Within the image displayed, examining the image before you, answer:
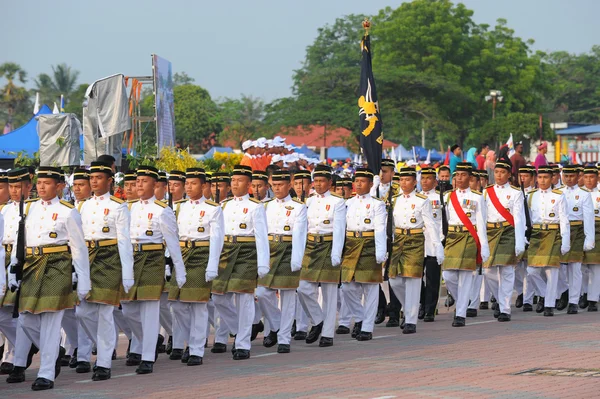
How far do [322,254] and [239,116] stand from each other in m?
73.7

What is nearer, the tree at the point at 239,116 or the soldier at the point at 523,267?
the soldier at the point at 523,267

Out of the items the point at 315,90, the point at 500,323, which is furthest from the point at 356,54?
the point at 500,323

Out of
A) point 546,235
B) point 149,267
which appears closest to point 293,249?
point 149,267

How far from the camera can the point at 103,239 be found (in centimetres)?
1166

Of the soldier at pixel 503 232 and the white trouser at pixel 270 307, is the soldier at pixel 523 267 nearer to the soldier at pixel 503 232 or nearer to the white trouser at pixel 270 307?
the soldier at pixel 503 232

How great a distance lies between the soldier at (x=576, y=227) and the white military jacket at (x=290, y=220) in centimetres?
574

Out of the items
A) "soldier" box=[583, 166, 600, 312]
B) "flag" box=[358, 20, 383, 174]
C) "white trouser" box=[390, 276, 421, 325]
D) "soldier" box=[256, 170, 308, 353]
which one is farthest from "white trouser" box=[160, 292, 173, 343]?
"soldier" box=[583, 166, 600, 312]

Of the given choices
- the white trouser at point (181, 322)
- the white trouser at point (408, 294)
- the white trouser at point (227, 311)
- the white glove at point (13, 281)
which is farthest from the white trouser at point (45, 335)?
the white trouser at point (408, 294)

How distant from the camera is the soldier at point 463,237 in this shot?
53.1 feet

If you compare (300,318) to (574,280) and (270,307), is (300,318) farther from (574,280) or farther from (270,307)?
(574,280)

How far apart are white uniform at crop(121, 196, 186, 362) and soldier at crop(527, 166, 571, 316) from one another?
7343 mm

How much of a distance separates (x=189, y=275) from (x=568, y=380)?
4308 millimetres

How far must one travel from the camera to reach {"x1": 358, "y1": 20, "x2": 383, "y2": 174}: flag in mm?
19078

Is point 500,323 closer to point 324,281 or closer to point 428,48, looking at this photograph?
point 324,281
